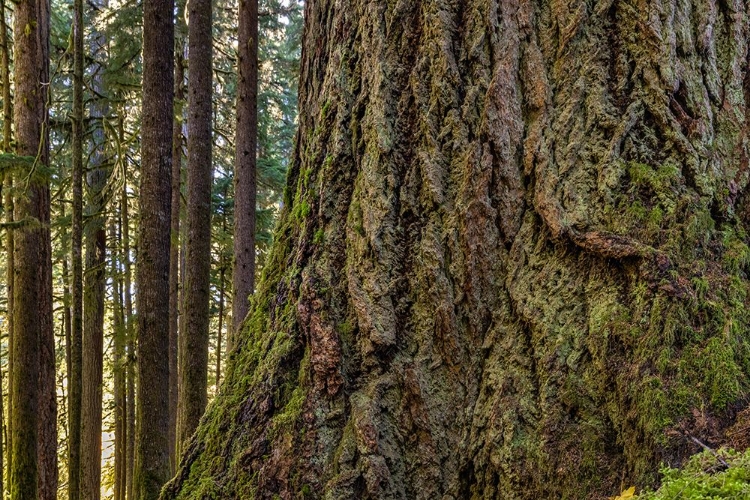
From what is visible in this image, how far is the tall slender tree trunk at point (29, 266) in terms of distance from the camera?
750 centimetres

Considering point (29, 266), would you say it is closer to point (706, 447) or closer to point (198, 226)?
point (198, 226)

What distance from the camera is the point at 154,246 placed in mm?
6133

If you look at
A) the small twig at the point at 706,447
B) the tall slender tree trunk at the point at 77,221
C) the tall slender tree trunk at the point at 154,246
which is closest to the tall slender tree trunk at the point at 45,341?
the tall slender tree trunk at the point at 77,221

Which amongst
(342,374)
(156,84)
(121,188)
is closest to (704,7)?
(342,374)

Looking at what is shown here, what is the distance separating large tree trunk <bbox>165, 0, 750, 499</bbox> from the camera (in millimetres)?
1844

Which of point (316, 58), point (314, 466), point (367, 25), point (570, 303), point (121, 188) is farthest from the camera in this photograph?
point (121, 188)

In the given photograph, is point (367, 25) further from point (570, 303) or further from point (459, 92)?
point (570, 303)

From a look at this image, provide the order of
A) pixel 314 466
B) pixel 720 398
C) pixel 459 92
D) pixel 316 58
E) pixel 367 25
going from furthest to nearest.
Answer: pixel 316 58 → pixel 367 25 → pixel 459 92 → pixel 314 466 → pixel 720 398

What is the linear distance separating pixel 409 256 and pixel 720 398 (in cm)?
121

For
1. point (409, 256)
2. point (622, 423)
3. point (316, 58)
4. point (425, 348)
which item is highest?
point (316, 58)

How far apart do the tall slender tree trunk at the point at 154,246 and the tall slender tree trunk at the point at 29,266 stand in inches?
90.6

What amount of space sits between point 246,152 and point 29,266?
3646 millimetres

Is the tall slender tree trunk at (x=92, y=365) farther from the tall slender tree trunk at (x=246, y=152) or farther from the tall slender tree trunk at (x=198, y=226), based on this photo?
the tall slender tree trunk at (x=198, y=226)

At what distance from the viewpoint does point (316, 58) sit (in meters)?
3.11
